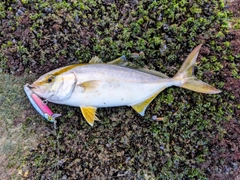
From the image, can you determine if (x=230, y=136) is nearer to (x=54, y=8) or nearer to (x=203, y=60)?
(x=203, y=60)

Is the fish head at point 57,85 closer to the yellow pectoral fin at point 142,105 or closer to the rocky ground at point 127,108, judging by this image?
the rocky ground at point 127,108

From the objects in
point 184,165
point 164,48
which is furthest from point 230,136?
point 164,48

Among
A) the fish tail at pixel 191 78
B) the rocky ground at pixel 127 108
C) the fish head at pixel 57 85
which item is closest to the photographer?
the fish head at pixel 57 85

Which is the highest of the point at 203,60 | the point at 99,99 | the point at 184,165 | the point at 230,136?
the point at 203,60

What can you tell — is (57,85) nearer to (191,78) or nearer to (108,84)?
(108,84)

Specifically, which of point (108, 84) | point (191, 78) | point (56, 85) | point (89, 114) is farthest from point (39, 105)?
point (191, 78)

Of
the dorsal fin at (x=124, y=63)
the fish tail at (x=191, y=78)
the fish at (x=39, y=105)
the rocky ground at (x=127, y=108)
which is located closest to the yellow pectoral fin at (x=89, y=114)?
the rocky ground at (x=127, y=108)

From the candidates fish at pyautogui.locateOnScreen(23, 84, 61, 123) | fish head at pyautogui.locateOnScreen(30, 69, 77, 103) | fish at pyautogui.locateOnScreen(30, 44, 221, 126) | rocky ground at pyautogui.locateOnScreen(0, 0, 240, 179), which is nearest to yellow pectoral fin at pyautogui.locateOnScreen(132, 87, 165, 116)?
fish at pyautogui.locateOnScreen(30, 44, 221, 126)

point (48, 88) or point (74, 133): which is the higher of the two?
point (48, 88)
